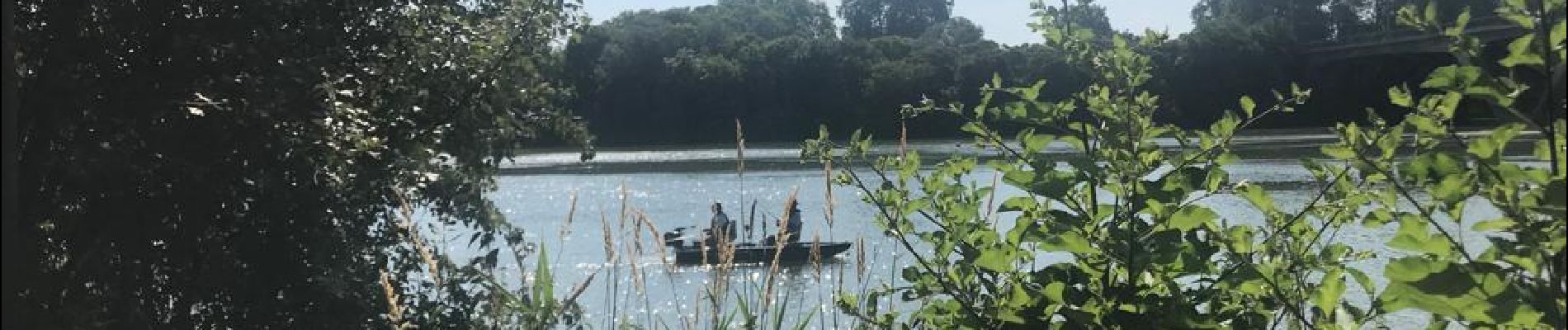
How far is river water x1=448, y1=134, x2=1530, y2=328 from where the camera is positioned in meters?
4.22

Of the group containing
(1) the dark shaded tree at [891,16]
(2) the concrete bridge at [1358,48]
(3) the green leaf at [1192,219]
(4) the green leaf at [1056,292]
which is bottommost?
(4) the green leaf at [1056,292]

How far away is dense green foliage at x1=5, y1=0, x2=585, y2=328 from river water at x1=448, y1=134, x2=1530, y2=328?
33.0 inches

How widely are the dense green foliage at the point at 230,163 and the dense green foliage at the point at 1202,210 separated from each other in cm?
239

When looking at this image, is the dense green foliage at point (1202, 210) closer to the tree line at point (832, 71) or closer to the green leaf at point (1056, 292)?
the green leaf at point (1056, 292)

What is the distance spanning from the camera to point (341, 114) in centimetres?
556

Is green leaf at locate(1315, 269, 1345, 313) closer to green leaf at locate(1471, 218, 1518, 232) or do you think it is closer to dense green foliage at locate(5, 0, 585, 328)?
green leaf at locate(1471, 218, 1518, 232)

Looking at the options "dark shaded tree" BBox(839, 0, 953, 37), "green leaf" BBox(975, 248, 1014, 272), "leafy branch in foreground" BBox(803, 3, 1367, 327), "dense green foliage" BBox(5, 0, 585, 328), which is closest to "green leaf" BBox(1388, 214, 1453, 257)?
"leafy branch in foreground" BBox(803, 3, 1367, 327)

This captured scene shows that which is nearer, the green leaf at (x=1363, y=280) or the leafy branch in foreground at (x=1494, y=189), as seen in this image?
the leafy branch in foreground at (x=1494, y=189)

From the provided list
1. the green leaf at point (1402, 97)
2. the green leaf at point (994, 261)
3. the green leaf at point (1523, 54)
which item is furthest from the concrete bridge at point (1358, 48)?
the green leaf at point (1523, 54)

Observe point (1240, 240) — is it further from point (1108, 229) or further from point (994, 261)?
point (994, 261)

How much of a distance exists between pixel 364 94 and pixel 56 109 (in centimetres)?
118

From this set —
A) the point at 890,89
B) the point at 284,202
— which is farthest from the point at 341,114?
the point at 890,89

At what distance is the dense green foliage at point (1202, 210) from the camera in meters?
1.96

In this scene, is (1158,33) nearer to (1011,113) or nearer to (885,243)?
(1011,113)
